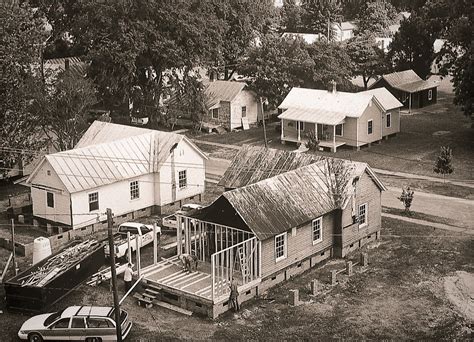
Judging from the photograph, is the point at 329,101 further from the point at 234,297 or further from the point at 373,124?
the point at 234,297

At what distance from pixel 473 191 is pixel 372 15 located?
6198cm

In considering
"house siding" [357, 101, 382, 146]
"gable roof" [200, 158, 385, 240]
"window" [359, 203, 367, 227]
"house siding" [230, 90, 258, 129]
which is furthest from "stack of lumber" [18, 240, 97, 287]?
"house siding" [230, 90, 258, 129]

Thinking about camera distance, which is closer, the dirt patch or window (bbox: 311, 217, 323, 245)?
the dirt patch

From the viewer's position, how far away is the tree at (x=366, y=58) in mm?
83750

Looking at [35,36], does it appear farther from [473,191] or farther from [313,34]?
[313,34]

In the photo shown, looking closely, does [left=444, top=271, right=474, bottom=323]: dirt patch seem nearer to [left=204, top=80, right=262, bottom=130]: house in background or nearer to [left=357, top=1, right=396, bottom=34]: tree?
[left=204, top=80, right=262, bottom=130]: house in background

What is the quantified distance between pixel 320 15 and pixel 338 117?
169ft

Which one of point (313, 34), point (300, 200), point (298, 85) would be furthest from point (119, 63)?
point (313, 34)

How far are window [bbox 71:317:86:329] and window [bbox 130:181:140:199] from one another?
17.4 metres

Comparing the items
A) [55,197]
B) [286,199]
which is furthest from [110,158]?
[286,199]

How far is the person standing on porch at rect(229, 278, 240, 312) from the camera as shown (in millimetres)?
35500

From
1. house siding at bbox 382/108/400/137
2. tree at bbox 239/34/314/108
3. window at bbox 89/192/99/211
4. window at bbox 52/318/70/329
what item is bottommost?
window at bbox 52/318/70/329

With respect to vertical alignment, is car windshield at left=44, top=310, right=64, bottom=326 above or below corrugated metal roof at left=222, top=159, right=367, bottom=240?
below

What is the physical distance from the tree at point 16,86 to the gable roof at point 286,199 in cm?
2119
